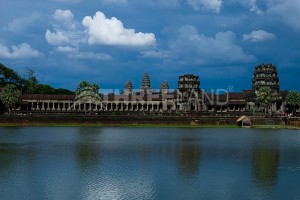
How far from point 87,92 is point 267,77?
1668 inches

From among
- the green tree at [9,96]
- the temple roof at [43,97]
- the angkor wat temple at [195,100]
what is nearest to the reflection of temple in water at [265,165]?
the green tree at [9,96]

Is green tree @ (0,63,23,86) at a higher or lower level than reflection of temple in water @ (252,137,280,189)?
higher

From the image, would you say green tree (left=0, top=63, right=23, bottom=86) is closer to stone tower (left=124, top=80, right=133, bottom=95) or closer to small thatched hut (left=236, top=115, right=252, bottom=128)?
stone tower (left=124, top=80, right=133, bottom=95)

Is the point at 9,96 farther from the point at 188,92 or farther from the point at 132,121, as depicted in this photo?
the point at 188,92

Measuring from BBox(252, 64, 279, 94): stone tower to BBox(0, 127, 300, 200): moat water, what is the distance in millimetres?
69812

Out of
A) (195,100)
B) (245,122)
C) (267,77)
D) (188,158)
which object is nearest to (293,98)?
(267,77)

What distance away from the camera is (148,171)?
91.1 ft

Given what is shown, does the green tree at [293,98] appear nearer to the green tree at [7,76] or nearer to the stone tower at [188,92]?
the stone tower at [188,92]

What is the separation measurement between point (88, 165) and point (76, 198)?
9230 millimetres

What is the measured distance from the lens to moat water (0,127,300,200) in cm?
2192

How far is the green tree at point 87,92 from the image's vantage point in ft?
319

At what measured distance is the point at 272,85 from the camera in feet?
358

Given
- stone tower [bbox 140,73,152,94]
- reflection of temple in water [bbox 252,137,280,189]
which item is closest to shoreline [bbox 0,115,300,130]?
reflection of temple in water [bbox 252,137,280,189]

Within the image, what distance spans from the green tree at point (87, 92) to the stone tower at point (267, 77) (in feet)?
125
